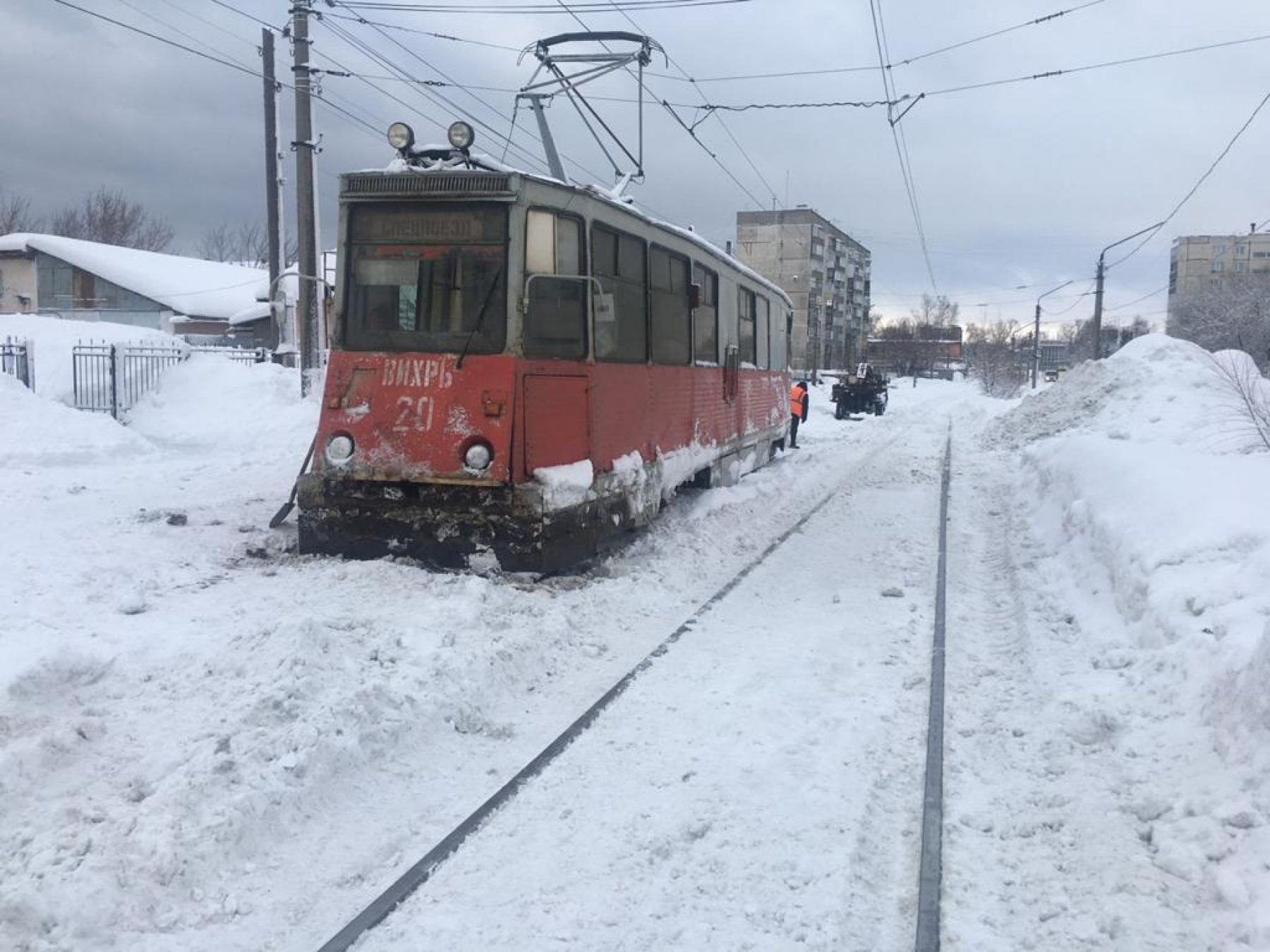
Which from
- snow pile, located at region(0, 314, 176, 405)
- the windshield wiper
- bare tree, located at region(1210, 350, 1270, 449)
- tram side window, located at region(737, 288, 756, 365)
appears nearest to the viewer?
the windshield wiper

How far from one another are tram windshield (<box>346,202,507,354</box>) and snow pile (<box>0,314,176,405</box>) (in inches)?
408

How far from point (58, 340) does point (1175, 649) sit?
2197cm

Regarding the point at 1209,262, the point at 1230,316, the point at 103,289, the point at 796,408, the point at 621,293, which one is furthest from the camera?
the point at 1209,262

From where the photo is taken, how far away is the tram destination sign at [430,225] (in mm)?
7484

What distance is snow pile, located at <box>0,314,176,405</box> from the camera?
16797 mm

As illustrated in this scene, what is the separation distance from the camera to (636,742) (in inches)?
196

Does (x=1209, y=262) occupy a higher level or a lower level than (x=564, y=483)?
higher

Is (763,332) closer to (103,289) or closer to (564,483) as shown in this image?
(564,483)

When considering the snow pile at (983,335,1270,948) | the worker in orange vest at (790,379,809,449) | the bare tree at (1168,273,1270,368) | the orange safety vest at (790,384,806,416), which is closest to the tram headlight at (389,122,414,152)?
the snow pile at (983,335,1270,948)

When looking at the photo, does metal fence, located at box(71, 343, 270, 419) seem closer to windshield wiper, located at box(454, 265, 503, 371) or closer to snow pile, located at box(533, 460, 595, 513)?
windshield wiper, located at box(454, 265, 503, 371)

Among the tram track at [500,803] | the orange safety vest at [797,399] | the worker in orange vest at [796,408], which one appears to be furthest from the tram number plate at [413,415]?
the orange safety vest at [797,399]

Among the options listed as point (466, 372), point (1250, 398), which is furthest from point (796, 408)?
point (466, 372)

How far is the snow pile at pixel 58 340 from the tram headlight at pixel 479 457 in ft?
37.5

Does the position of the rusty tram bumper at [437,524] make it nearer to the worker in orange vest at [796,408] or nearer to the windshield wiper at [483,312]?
the windshield wiper at [483,312]
